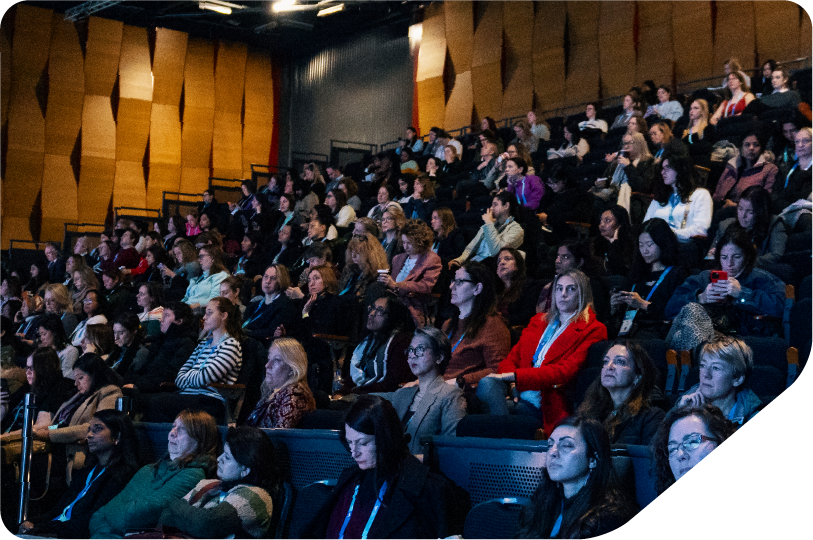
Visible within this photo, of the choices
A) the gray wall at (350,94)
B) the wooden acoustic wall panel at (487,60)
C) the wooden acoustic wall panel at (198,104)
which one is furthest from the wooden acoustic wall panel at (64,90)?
the wooden acoustic wall panel at (487,60)

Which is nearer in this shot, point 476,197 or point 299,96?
point 476,197

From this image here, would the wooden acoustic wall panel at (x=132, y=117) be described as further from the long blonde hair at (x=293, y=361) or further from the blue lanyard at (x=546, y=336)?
the blue lanyard at (x=546, y=336)

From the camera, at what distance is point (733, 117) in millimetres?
6113

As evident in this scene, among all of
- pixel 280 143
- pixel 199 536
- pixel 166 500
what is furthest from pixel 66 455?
pixel 280 143

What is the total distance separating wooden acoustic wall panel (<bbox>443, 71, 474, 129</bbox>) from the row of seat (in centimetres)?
860

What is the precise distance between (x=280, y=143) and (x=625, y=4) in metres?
5.89

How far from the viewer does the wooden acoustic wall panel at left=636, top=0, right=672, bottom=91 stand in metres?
8.98

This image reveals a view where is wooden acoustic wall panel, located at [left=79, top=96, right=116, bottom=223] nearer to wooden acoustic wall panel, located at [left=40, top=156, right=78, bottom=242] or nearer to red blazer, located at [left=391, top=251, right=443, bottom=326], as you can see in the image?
wooden acoustic wall panel, located at [left=40, top=156, right=78, bottom=242]

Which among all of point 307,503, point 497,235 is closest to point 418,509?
point 307,503

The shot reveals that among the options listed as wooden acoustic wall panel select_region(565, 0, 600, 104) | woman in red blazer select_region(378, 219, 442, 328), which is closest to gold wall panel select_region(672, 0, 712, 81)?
wooden acoustic wall panel select_region(565, 0, 600, 104)

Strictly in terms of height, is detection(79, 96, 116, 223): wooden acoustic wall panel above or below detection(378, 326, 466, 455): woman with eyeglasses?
above

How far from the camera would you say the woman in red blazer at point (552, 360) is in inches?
115

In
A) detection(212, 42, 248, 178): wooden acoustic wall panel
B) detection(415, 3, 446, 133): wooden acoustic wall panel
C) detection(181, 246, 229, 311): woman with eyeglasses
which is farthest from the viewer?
detection(212, 42, 248, 178): wooden acoustic wall panel

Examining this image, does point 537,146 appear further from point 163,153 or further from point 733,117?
point 163,153
